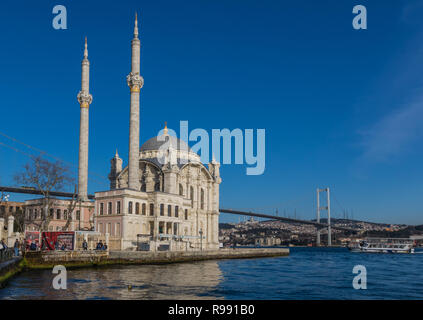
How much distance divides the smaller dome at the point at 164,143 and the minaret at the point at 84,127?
10289 millimetres

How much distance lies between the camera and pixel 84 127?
5409 centimetres

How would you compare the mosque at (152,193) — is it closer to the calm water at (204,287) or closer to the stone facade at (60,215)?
the stone facade at (60,215)

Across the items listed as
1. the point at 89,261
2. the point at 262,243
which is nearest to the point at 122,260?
the point at 89,261

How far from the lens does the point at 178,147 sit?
62469mm

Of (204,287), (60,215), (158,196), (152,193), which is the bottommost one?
(204,287)

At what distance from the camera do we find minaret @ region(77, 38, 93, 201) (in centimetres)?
5316

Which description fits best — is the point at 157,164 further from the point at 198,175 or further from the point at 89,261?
the point at 89,261

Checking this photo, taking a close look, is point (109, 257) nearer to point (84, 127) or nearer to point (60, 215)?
point (60, 215)

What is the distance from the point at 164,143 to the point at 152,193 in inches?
515

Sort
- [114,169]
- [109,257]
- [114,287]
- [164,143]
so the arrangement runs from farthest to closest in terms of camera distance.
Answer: [114,169] < [164,143] < [109,257] < [114,287]

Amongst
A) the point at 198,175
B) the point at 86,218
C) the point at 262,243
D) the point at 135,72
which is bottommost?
the point at 262,243

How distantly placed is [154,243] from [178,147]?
1939 centimetres

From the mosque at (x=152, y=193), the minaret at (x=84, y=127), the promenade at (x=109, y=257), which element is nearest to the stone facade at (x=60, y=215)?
the mosque at (x=152, y=193)

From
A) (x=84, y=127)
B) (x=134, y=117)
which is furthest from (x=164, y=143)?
(x=134, y=117)
